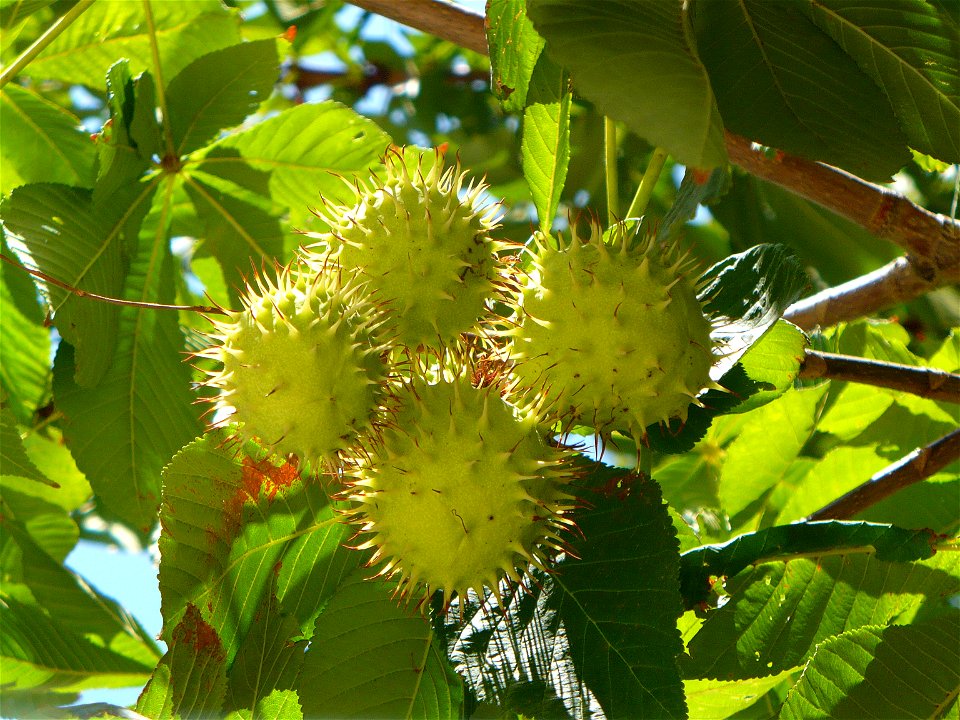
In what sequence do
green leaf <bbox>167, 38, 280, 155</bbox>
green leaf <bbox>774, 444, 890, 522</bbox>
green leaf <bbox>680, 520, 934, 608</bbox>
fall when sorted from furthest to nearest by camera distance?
green leaf <bbox>774, 444, 890, 522</bbox>
green leaf <bbox>167, 38, 280, 155</bbox>
green leaf <bbox>680, 520, 934, 608</bbox>

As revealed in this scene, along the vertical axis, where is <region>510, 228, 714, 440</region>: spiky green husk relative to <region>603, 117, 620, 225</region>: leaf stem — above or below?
below

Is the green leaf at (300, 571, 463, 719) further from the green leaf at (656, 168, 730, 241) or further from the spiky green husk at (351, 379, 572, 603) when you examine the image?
the green leaf at (656, 168, 730, 241)

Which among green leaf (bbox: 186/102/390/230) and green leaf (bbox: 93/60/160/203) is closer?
green leaf (bbox: 93/60/160/203)

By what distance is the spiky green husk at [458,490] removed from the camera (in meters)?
1.05

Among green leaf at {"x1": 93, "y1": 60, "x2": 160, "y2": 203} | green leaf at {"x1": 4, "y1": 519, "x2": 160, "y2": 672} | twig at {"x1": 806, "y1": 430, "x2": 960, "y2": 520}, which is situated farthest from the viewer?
green leaf at {"x1": 4, "y1": 519, "x2": 160, "y2": 672}

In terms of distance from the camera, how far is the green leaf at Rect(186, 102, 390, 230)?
5.71 feet

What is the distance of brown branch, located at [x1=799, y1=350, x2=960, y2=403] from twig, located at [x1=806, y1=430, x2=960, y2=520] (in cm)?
8

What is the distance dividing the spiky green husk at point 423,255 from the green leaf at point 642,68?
0.31 m

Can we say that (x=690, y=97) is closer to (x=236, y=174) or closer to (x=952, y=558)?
(x=952, y=558)

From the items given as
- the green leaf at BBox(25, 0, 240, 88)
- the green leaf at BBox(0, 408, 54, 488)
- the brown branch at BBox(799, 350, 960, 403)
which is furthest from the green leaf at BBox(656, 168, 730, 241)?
the green leaf at BBox(25, 0, 240, 88)

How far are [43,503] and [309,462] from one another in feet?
4.45

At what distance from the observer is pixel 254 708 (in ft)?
4.19

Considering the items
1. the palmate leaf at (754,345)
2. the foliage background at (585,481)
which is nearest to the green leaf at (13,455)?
the foliage background at (585,481)

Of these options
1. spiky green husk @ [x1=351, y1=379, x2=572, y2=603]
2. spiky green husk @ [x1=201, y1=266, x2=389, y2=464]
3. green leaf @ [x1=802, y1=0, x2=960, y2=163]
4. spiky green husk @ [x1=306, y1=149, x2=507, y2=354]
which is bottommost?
spiky green husk @ [x1=351, y1=379, x2=572, y2=603]
